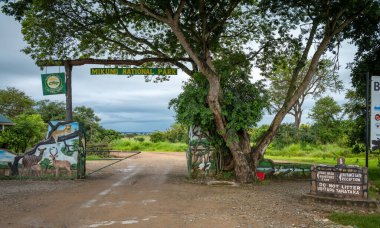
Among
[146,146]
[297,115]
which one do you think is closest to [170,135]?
[146,146]

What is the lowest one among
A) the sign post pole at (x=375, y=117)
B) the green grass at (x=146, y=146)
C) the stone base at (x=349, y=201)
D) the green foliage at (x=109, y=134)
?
the green grass at (x=146, y=146)

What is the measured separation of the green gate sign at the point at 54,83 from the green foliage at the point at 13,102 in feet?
117

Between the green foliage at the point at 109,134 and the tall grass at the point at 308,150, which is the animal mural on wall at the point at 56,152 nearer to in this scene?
the tall grass at the point at 308,150

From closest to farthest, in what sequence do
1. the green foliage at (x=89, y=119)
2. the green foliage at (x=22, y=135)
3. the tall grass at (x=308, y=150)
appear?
the green foliage at (x=22, y=135) < the tall grass at (x=308, y=150) < the green foliage at (x=89, y=119)

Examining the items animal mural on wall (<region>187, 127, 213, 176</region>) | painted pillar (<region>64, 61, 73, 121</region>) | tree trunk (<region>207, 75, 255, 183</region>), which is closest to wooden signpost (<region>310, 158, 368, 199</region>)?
tree trunk (<region>207, 75, 255, 183</region>)

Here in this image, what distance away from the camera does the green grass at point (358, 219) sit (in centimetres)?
798

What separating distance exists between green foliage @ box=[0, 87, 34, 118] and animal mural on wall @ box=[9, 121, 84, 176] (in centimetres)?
3596

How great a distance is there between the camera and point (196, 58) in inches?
542

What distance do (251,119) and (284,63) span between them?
5057mm

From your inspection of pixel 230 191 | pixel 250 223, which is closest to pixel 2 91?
pixel 230 191

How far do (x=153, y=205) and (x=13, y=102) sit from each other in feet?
149

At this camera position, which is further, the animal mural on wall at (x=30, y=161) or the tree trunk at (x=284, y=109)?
the animal mural on wall at (x=30, y=161)

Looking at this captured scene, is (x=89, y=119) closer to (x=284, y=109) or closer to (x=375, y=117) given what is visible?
(x=284, y=109)

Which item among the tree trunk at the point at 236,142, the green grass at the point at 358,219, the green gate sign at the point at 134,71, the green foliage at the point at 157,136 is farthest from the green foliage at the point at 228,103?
the green foliage at the point at 157,136
